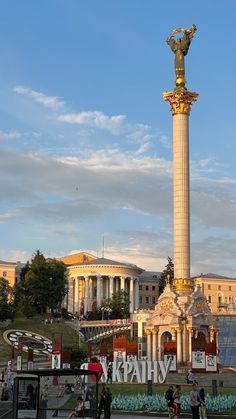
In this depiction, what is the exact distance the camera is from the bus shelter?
21.4 m

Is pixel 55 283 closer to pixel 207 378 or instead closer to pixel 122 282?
pixel 122 282

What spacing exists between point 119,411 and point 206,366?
79.1 ft

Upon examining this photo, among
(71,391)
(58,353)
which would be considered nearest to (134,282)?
(58,353)

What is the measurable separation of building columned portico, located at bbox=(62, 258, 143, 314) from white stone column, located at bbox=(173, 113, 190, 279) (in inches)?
2981

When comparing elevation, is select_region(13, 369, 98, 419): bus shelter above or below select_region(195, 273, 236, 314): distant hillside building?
below

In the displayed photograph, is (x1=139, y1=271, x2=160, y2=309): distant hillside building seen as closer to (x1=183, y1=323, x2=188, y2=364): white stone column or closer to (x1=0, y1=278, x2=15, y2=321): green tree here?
(x1=0, y1=278, x2=15, y2=321): green tree

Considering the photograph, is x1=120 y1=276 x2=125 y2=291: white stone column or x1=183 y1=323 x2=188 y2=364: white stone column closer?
x1=183 y1=323 x2=188 y2=364: white stone column

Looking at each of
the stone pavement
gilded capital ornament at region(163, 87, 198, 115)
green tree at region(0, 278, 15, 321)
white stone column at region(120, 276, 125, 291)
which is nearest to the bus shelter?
the stone pavement

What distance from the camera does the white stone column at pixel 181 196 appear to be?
250 feet

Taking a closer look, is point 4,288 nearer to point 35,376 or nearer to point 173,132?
point 173,132

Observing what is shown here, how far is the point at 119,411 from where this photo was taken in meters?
37.6

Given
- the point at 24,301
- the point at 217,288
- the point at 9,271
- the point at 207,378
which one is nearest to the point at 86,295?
the point at 9,271

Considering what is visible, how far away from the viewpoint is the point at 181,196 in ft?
253

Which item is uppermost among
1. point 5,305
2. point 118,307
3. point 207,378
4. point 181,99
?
point 181,99
